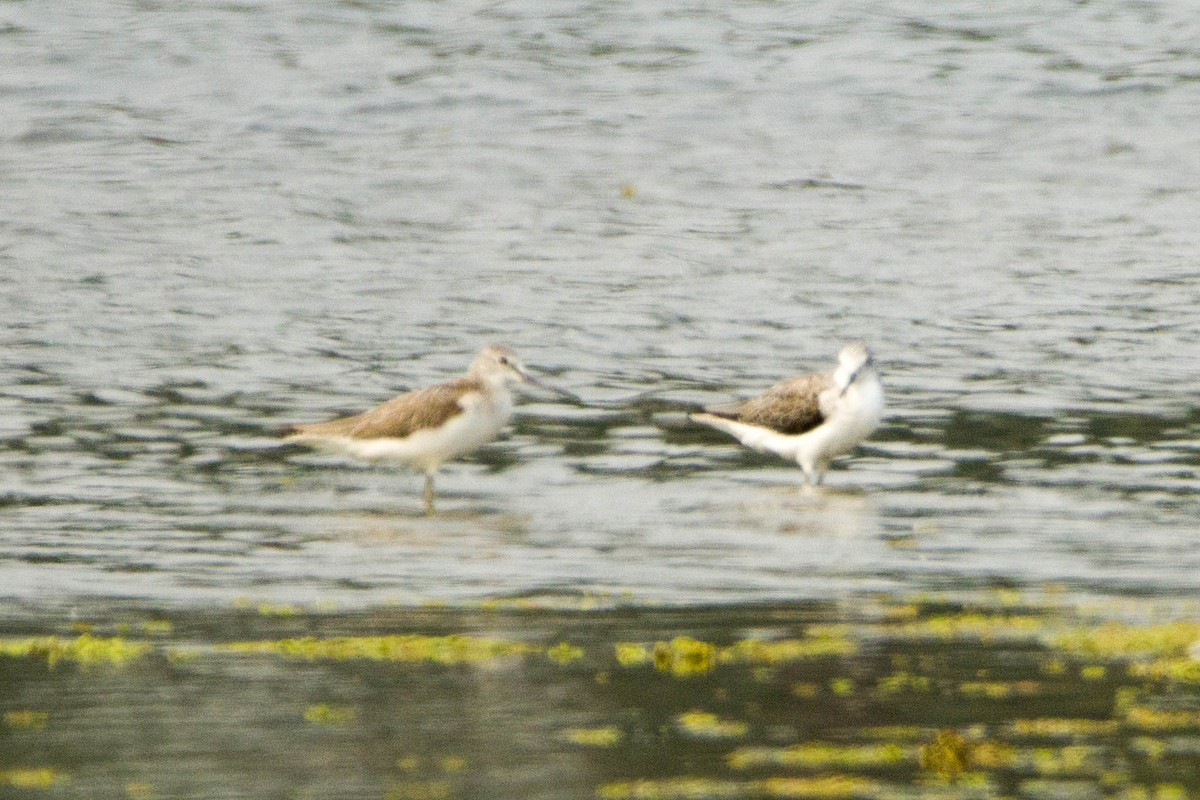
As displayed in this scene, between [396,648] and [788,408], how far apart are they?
626cm

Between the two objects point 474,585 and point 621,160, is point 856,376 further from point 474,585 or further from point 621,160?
point 621,160

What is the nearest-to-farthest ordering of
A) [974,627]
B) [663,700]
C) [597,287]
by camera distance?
[663,700], [974,627], [597,287]

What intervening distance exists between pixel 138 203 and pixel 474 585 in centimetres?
1604

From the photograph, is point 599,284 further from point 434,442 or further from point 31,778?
point 31,778

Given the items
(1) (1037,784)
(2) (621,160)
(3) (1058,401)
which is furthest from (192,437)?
(2) (621,160)

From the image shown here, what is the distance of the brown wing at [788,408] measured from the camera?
46.4 ft

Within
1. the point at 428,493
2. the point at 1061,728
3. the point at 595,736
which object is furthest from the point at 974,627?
the point at 428,493

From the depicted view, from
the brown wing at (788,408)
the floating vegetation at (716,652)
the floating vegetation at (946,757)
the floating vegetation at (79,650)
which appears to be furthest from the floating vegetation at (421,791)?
the brown wing at (788,408)

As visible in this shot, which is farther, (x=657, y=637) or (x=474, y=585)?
(x=474, y=585)

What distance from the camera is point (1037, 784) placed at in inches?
254

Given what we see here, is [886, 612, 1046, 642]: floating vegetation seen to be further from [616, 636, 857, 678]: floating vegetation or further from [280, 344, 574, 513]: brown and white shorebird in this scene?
[280, 344, 574, 513]: brown and white shorebird

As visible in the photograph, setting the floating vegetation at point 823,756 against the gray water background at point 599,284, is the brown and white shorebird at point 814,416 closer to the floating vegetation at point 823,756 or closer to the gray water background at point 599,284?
the gray water background at point 599,284

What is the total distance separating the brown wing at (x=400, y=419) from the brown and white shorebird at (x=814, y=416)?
1.81 meters

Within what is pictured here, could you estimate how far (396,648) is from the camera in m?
8.41
